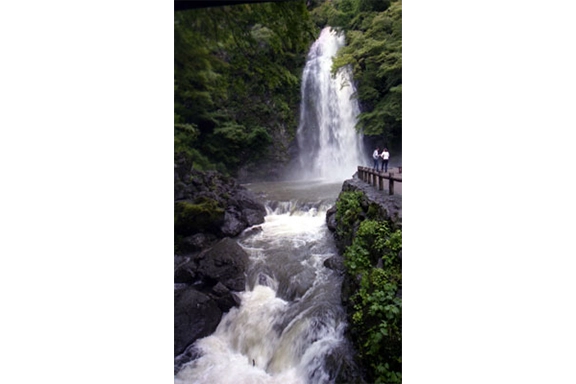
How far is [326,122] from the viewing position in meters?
16.2

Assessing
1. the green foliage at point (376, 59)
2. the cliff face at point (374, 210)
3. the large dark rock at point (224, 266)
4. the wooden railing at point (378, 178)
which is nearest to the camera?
the cliff face at point (374, 210)

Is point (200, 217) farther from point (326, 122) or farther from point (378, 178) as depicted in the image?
point (326, 122)

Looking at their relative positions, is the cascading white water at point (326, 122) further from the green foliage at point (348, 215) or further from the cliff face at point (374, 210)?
the cliff face at point (374, 210)

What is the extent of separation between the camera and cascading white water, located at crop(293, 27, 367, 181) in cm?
1536

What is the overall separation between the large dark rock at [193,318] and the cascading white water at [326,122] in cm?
1227

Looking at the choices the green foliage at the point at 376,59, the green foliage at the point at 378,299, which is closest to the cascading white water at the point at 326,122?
the green foliage at the point at 376,59

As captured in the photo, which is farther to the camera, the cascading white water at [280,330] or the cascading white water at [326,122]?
the cascading white water at [326,122]

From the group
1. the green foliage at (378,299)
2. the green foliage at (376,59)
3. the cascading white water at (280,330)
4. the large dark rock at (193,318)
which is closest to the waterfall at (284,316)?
the cascading white water at (280,330)

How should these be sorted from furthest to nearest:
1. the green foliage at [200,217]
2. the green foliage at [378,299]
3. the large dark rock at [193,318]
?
the green foliage at [200,217]
the large dark rock at [193,318]
the green foliage at [378,299]

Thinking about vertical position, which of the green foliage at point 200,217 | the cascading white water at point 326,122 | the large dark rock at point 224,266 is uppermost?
the cascading white water at point 326,122

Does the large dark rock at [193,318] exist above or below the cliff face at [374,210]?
below

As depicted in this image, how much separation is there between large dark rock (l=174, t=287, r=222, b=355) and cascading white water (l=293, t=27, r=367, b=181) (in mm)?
12266

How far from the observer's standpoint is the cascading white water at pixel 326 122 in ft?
50.4
